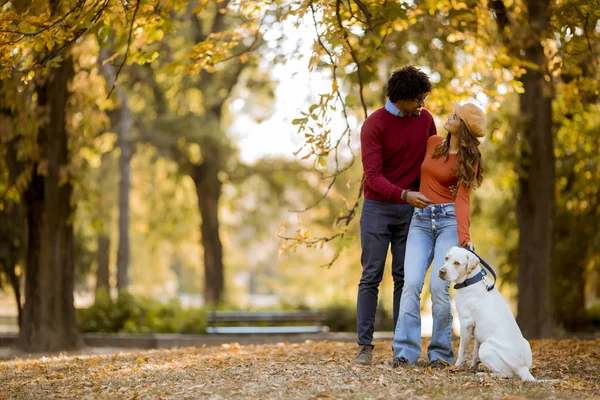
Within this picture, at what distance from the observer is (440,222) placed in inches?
254

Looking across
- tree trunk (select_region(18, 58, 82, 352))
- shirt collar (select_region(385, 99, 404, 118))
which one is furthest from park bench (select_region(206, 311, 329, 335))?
shirt collar (select_region(385, 99, 404, 118))

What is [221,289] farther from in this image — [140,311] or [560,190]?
[560,190]

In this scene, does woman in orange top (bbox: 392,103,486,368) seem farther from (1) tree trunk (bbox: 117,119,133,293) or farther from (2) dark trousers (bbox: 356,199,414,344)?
(1) tree trunk (bbox: 117,119,133,293)

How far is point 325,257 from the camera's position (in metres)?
31.2

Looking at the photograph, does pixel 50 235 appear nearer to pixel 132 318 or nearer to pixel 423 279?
pixel 132 318

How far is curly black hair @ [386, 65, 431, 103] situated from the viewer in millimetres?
6473

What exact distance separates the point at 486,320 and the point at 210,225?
1687 cm

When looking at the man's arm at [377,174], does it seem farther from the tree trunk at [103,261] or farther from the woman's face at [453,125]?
the tree trunk at [103,261]

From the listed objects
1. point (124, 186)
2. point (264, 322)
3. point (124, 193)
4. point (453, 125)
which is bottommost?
point (264, 322)

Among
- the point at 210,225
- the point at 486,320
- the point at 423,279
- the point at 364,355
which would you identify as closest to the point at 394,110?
the point at 423,279

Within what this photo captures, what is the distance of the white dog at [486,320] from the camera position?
5.86m

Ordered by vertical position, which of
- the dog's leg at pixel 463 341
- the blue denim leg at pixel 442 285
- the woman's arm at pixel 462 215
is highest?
the woman's arm at pixel 462 215

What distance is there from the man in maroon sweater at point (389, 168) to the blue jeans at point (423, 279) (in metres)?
0.25

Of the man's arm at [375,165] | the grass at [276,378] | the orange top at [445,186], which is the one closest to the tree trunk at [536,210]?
the grass at [276,378]
